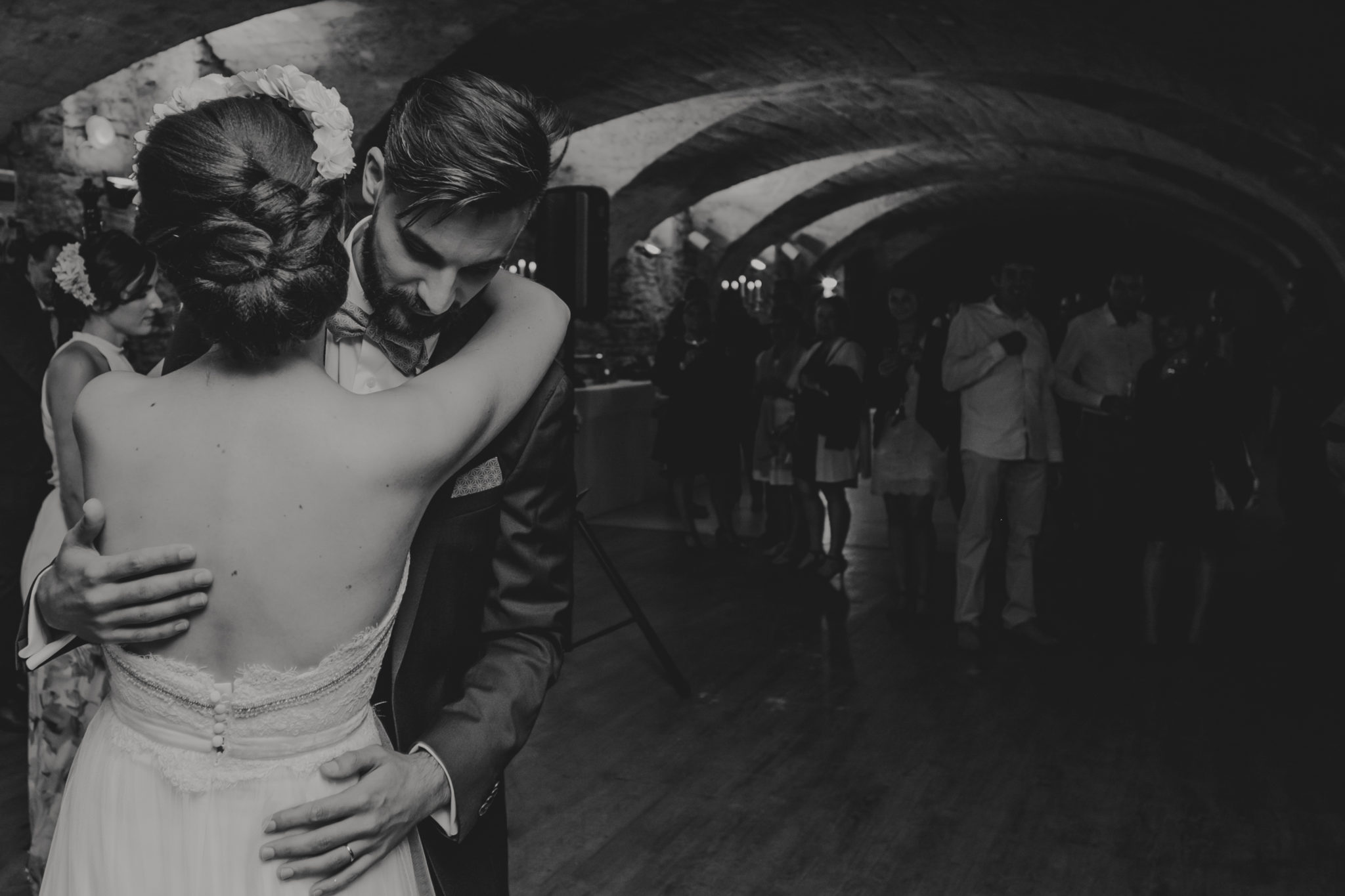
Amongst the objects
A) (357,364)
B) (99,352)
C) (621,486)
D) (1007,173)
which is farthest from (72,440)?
(1007,173)

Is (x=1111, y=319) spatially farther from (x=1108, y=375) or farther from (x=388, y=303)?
(x=388, y=303)

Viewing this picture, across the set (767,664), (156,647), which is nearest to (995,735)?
(767,664)

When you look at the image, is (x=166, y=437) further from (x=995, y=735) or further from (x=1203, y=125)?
(x=1203, y=125)

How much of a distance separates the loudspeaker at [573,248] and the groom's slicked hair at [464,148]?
3175mm

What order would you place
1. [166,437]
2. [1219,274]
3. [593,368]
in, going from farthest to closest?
[1219,274], [593,368], [166,437]

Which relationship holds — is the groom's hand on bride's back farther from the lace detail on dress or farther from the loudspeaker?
the loudspeaker

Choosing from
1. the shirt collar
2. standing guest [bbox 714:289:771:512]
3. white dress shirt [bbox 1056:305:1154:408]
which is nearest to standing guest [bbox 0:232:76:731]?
standing guest [bbox 714:289:771:512]

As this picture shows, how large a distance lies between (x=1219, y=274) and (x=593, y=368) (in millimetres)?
17948

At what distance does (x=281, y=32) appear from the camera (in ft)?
24.9

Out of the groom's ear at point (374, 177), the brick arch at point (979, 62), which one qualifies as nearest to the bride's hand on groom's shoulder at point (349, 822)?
the groom's ear at point (374, 177)

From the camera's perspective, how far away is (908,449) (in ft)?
17.4

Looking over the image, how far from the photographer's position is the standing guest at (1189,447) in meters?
4.72

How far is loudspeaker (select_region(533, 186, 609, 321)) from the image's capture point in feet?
14.7

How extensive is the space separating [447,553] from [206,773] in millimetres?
320
